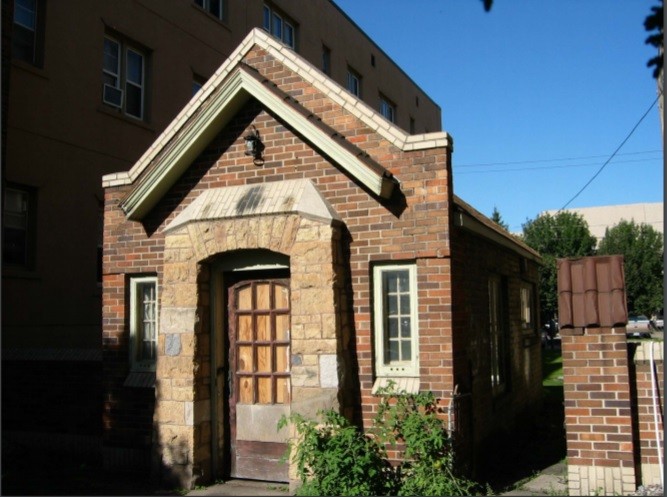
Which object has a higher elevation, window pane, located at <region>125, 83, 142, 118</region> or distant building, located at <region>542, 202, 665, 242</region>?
distant building, located at <region>542, 202, 665, 242</region>

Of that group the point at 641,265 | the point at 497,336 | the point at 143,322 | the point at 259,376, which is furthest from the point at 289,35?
the point at 641,265

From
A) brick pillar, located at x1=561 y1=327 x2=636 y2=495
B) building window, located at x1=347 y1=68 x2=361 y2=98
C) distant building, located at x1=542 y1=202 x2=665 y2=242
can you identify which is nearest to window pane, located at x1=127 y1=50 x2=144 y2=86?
building window, located at x1=347 y1=68 x2=361 y2=98

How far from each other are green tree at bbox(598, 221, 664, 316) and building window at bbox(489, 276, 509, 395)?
32.5m

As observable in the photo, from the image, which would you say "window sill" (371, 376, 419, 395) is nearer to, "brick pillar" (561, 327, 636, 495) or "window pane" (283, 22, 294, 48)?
"brick pillar" (561, 327, 636, 495)

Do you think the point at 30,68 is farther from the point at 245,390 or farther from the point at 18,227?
the point at 245,390

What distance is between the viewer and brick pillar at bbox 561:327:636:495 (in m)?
5.89

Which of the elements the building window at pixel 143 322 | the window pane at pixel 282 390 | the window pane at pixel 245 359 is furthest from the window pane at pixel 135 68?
the window pane at pixel 282 390

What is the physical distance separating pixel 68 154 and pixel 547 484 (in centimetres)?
957

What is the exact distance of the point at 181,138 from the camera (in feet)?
24.6

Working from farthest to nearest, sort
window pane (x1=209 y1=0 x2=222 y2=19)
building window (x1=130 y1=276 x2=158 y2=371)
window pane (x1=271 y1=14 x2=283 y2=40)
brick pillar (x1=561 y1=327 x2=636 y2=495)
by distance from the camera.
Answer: window pane (x1=271 y1=14 x2=283 y2=40) < window pane (x1=209 y1=0 x2=222 y2=19) < building window (x1=130 y1=276 x2=158 y2=371) < brick pillar (x1=561 y1=327 x2=636 y2=495)

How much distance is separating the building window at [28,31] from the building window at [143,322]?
5.55 metres

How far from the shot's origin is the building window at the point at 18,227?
10750 mm

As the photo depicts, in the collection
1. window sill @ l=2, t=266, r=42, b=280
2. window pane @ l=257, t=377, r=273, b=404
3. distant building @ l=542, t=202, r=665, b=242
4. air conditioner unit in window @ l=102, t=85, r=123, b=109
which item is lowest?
window pane @ l=257, t=377, r=273, b=404

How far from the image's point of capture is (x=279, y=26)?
19203 mm
